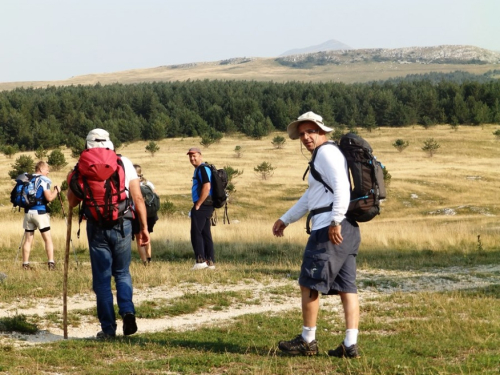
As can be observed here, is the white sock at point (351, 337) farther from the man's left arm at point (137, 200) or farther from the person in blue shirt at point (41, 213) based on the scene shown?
the person in blue shirt at point (41, 213)

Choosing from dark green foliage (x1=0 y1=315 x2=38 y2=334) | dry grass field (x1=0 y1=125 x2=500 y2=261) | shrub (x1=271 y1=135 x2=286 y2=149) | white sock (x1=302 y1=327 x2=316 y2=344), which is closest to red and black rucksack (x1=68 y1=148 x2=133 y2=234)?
dark green foliage (x1=0 y1=315 x2=38 y2=334)

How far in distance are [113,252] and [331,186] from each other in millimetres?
2627

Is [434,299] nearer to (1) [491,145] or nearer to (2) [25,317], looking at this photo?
(2) [25,317]

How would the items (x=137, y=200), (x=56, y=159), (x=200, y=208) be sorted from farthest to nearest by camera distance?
(x=56, y=159), (x=200, y=208), (x=137, y=200)

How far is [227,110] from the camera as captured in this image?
12681cm

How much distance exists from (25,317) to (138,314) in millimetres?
1442

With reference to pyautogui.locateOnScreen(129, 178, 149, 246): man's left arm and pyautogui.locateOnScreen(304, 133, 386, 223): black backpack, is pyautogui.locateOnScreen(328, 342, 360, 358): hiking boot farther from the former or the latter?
pyautogui.locateOnScreen(129, 178, 149, 246): man's left arm

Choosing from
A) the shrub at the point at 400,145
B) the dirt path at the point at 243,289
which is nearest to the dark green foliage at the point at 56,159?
the shrub at the point at 400,145

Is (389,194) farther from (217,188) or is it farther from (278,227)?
(278,227)

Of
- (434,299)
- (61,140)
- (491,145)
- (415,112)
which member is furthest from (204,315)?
(415,112)

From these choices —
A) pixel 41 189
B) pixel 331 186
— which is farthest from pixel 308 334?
pixel 41 189

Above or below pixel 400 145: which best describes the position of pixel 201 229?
above

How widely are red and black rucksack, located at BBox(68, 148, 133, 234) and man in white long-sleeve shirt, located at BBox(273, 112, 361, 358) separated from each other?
192cm

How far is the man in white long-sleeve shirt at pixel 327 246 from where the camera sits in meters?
6.39
